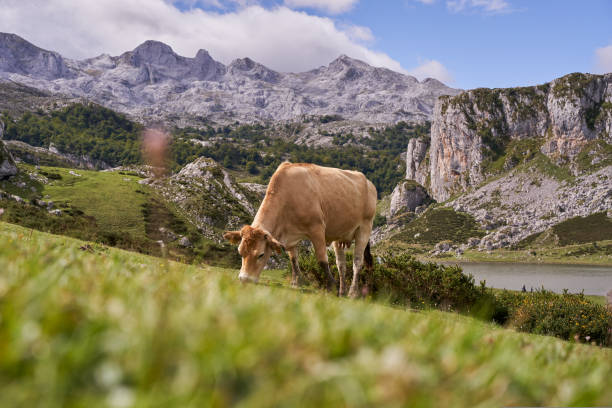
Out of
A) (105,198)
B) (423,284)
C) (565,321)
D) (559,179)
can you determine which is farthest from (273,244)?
(559,179)

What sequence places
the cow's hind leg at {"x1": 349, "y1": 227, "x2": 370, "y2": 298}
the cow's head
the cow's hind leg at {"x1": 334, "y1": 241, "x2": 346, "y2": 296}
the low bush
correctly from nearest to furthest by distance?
the cow's head < the cow's hind leg at {"x1": 349, "y1": 227, "x2": 370, "y2": 298} < the cow's hind leg at {"x1": 334, "y1": 241, "x2": 346, "y2": 296} < the low bush

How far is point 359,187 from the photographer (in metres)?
13.1

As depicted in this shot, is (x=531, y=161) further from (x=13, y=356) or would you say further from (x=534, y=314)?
(x=13, y=356)

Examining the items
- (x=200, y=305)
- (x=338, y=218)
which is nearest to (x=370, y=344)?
(x=200, y=305)

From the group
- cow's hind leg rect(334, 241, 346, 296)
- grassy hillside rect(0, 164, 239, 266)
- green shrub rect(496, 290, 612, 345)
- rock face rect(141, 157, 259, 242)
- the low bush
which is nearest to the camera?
cow's hind leg rect(334, 241, 346, 296)

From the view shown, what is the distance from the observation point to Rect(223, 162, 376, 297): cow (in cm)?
877

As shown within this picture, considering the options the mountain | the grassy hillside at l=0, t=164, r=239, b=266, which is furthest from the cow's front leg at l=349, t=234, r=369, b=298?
the mountain

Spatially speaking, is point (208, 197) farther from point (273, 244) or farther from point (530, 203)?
point (530, 203)

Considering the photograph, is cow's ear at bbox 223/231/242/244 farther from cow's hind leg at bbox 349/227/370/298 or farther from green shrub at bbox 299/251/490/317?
green shrub at bbox 299/251/490/317

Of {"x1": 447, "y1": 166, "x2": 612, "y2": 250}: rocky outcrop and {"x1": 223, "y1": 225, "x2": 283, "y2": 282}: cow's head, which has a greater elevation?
{"x1": 447, "y1": 166, "x2": 612, "y2": 250}: rocky outcrop

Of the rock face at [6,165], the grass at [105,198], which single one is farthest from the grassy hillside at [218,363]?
the rock face at [6,165]

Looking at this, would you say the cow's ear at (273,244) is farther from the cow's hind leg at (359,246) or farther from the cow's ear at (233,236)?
the cow's hind leg at (359,246)

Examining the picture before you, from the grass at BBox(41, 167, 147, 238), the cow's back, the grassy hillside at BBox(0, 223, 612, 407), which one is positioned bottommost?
the grass at BBox(41, 167, 147, 238)

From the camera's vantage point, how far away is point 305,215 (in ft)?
35.0
